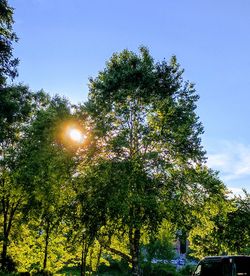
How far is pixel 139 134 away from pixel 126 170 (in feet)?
13.2

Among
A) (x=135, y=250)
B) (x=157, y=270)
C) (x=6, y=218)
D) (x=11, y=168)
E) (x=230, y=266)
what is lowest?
(x=230, y=266)

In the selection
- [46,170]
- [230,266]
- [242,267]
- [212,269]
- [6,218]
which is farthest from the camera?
[6,218]

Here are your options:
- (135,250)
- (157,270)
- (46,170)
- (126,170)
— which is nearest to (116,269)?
(157,270)

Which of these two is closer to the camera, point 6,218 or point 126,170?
point 126,170

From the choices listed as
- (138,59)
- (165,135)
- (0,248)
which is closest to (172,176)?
(165,135)

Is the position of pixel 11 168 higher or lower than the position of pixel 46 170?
higher

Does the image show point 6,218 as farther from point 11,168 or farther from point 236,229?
point 236,229

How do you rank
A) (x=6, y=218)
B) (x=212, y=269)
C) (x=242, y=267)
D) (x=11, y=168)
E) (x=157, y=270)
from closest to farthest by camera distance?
(x=242, y=267) < (x=212, y=269) < (x=11, y=168) < (x=6, y=218) < (x=157, y=270)

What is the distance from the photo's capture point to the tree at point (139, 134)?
72.3 ft

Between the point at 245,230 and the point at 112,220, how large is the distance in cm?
982

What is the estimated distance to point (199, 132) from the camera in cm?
2528

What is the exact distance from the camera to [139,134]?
25828 millimetres

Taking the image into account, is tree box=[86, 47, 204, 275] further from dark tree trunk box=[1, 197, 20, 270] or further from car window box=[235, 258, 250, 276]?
dark tree trunk box=[1, 197, 20, 270]

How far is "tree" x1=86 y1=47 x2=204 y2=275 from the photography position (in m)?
22.0
